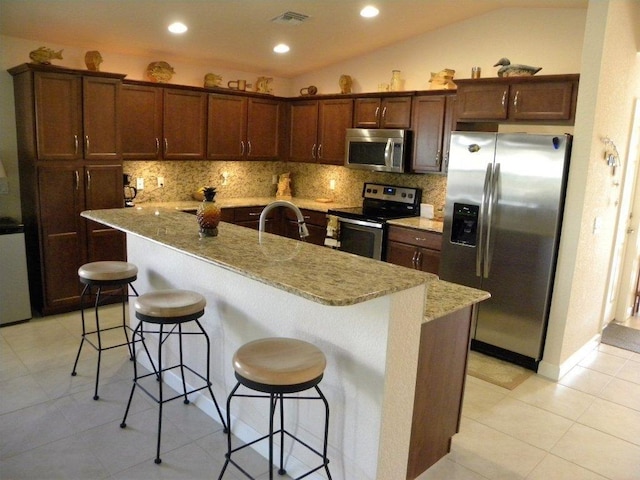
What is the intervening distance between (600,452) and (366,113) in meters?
A: 3.77

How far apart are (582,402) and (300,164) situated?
435 centimetres

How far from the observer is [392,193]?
552cm

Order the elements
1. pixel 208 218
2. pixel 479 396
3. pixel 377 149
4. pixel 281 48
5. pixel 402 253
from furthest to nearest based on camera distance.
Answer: pixel 281 48 < pixel 377 149 < pixel 402 253 < pixel 479 396 < pixel 208 218

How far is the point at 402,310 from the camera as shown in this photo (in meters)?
1.99

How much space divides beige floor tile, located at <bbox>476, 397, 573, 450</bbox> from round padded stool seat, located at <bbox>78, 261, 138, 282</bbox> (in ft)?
7.77

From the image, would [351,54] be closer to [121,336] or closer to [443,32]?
[443,32]

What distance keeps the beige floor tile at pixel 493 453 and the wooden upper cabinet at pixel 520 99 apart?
2.35 meters

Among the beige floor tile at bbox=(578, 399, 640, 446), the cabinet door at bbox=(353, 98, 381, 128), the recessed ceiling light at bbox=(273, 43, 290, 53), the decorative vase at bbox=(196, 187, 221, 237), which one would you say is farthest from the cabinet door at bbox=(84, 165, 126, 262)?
the beige floor tile at bbox=(578, 399, 640, 446)

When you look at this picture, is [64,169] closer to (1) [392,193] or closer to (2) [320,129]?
(2) [320,129]

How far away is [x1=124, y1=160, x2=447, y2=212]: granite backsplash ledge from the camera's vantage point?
5.38m

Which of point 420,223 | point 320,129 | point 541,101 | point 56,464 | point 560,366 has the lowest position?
point 56,464

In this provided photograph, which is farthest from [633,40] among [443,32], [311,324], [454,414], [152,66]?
[152,66]

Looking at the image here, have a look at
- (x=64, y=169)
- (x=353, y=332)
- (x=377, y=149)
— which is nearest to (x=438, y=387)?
(x=353, y=332)

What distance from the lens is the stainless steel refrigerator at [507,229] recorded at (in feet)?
11.9
